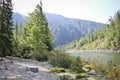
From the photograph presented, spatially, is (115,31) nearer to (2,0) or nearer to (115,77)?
(2,0)

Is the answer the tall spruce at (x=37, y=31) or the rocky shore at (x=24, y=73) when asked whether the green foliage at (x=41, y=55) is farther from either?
the rocky shore at (x=24, y=73)

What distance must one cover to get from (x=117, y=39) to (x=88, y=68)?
91.9 metres

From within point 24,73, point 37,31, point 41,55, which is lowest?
point 24,73

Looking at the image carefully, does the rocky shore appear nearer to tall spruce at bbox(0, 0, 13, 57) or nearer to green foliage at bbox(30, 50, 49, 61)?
tall spruce at bbox(0, 0, 13, 57)

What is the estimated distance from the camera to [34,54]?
37.0 meters

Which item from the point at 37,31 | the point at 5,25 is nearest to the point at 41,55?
the point at 37,31

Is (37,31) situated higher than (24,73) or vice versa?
(37,31)

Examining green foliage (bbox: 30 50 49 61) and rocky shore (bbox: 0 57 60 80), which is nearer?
rocky shore (bbox: 0 57 60 80)

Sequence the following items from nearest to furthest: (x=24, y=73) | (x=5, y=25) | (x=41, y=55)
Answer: (x=24, y=73), (x=5, y=25), (x=41, y=55)

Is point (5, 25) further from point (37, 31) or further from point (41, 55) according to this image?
point (37, 31)

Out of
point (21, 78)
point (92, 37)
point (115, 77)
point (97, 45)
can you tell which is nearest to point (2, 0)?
point (21, 78)

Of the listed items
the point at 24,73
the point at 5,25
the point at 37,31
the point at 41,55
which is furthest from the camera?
the point at 37,31

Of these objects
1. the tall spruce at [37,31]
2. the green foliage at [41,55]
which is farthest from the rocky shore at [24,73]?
the tall spruce at [37,31]

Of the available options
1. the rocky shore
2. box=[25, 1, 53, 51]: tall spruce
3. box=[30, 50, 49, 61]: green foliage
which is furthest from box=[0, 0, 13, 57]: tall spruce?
the rocky shore
